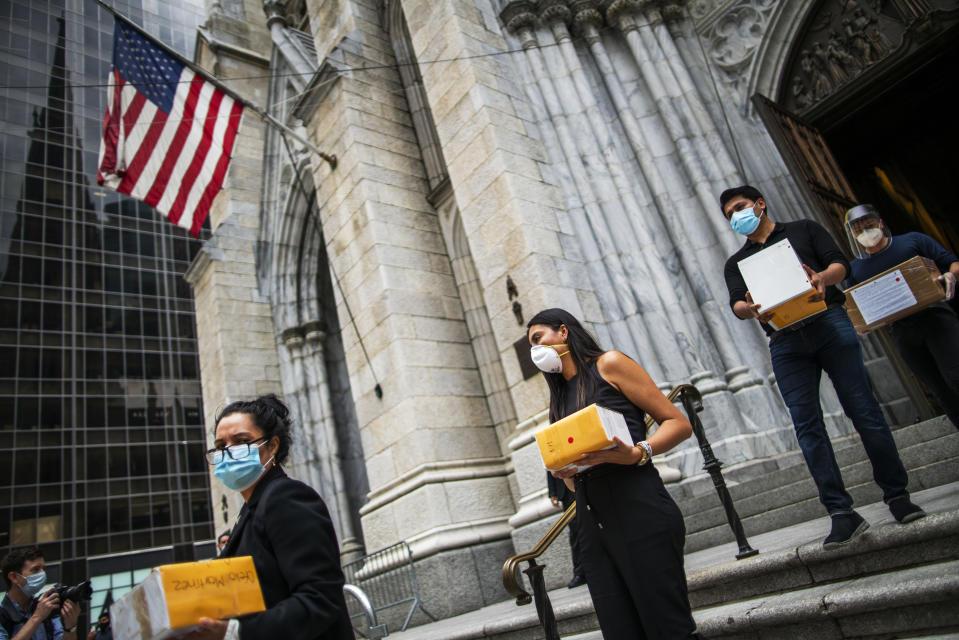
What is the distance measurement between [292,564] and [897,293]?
338 centimetres

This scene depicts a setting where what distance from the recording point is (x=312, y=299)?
12500 millimetres

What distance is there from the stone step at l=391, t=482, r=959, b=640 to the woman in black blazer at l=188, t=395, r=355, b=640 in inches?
74.0

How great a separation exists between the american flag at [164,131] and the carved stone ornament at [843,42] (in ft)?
24.8

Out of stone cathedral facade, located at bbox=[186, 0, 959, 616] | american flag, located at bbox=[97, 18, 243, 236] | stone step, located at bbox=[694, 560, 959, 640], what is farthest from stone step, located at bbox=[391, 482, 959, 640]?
american flag, located at bbox=[97, 18, 243, 236]

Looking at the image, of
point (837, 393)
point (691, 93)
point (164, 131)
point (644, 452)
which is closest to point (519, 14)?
point (691, 93)

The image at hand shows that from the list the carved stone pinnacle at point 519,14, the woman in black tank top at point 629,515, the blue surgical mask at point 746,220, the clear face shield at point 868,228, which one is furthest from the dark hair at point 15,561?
the carved stone pinnacle at point 519,14

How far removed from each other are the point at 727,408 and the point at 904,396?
1.74 m

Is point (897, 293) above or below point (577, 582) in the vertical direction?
above

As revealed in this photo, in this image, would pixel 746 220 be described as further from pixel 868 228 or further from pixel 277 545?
pixel 277 545

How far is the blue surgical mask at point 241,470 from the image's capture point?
73.8 inches

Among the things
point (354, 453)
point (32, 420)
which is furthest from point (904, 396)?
point (32, 420)

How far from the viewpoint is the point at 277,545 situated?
1607mm

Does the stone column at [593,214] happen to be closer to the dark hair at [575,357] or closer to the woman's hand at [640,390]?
the dark hair at [575,357]

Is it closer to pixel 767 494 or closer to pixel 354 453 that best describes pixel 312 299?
pixel 354 453
